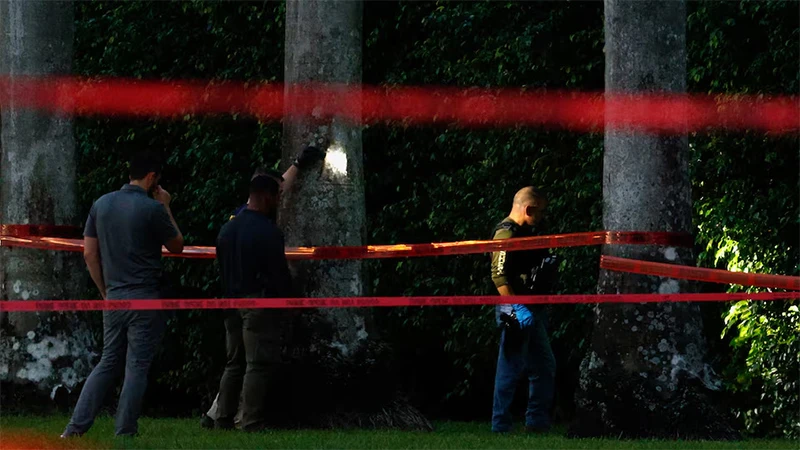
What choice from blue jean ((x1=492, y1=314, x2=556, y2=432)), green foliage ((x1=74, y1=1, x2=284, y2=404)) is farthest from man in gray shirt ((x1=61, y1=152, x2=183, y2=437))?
green foliage ((x1=74, y1=1, x2=284, y2=404))

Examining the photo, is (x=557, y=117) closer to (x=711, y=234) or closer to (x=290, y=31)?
(x=711, y=234)

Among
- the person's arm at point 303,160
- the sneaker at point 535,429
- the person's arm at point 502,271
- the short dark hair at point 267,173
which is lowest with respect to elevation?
the sneaker at point 535,429

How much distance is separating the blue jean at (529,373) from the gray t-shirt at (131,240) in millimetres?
2992

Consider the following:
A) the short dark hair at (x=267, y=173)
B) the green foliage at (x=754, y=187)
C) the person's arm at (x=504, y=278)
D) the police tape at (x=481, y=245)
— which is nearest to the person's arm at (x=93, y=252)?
the police tape at (x=481, y=245)

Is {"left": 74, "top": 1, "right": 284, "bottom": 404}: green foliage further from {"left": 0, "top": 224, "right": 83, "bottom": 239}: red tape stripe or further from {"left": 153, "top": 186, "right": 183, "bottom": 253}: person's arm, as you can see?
{"left": 153, "top": 186, "right": 183, "bottom": 253}: person's arm

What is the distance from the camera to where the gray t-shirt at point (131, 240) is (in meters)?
10.4

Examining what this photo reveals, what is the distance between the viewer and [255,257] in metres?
11.3

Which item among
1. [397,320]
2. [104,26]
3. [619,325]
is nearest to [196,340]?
[397,320]

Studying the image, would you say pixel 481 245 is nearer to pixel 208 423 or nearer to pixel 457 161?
pixel 208 423

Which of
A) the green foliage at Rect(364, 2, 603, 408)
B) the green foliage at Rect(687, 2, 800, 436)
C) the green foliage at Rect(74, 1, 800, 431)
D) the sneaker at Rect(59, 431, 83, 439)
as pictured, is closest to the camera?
the sneaker at Rect(59, 431, 83, 439)

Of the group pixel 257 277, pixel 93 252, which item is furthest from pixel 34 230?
pixel 93 252

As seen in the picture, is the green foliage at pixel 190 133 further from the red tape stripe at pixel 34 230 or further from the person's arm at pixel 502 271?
the person's arm at pixel 502 271

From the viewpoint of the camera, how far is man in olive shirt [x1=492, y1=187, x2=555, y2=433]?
479 inches

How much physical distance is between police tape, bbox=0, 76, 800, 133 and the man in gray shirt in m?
2.03
